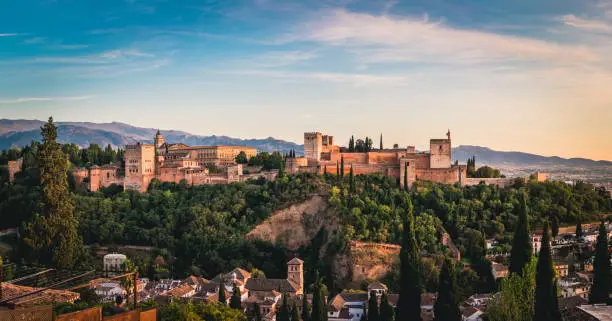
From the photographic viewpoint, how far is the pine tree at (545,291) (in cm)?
2494

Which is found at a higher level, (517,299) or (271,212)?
(271,212)

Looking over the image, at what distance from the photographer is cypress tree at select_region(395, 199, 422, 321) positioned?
29953mm

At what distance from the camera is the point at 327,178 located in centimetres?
5116

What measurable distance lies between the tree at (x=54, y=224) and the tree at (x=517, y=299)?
19328mm

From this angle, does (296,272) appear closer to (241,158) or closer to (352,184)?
(352,184)

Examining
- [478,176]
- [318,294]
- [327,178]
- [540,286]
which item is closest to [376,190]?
[327,178]

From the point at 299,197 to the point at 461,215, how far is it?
11982 millimetres

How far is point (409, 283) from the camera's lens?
3050 centimetres

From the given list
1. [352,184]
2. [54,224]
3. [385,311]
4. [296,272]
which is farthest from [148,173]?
[385,311]

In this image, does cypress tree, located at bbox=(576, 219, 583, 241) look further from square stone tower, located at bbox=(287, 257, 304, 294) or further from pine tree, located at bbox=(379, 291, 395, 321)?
pine tree, located at bbox=(379, 291, 395, 321)

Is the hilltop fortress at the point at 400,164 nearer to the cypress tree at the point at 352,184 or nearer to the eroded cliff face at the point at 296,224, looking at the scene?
the cypress tree at the point at 352,184

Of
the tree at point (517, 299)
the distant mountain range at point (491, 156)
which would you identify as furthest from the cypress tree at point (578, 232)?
the distant mountain range at point (491, 156)

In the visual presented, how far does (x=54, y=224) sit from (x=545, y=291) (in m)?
22.4

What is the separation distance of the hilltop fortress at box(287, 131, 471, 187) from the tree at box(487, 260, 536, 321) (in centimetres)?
2457
